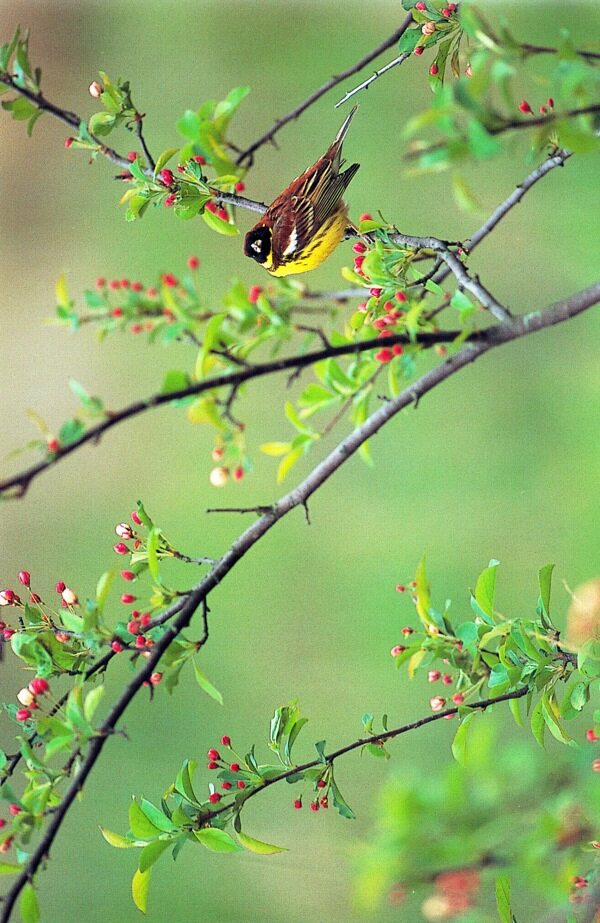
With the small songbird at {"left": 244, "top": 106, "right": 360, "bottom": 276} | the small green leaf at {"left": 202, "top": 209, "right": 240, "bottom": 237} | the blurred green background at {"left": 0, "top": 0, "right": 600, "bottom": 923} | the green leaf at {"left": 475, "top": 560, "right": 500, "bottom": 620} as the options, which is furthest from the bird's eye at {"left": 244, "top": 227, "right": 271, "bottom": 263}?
the green leaf at {"left": 475, "top": 560, "right": 500, "bottom": 620}

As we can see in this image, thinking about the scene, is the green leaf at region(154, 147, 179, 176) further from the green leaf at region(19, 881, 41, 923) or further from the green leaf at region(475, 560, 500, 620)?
the green leaf at region(19, 881, 41, 923)

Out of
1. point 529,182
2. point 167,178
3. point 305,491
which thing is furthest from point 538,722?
point 167,178

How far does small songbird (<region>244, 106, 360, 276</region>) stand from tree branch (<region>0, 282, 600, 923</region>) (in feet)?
1.60

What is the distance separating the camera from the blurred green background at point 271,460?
1478 millimetres

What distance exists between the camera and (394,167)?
1632 mm

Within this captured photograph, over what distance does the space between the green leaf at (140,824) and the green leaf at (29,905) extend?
0.10 meters

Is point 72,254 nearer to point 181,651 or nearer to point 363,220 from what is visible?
point 363,220

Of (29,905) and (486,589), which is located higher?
(486,589)

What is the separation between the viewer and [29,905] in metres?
0.69

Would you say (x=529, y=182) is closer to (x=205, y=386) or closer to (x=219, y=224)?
(x=219, y=224)

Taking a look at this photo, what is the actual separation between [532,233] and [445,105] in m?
1.18

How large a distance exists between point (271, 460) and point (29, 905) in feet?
3.48

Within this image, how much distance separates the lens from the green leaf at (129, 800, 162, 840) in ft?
2.47

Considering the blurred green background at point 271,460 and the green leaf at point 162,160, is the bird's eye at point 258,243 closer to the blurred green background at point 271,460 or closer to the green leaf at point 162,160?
the green leaf at point 162,160
